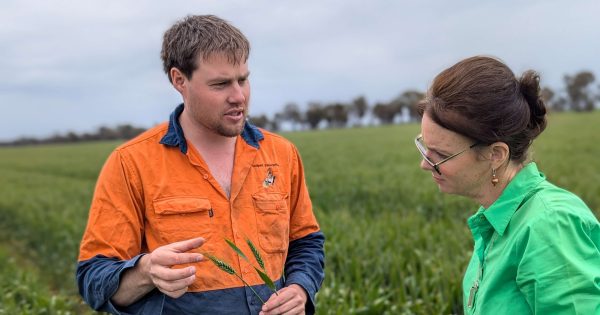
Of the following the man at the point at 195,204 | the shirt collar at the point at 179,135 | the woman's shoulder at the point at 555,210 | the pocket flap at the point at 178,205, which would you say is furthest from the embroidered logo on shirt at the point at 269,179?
the woman's shoulder at the point at 555,210

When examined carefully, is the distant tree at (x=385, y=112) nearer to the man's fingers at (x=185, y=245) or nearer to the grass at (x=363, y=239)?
the grass at (x=363, y=239)

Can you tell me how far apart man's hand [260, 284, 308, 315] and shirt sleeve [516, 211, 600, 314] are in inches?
33.7

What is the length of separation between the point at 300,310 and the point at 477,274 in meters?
0.68

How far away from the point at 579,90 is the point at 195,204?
78.3 meters

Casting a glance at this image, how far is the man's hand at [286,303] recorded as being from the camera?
203 cm

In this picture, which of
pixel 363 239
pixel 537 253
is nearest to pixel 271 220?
pixel 537 253

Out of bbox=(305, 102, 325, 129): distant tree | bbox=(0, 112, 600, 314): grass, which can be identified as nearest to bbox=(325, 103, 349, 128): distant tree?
bbox=(305, 102, 325, 129): distant tree

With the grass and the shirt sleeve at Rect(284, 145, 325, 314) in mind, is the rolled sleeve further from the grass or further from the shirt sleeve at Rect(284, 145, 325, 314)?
the grass

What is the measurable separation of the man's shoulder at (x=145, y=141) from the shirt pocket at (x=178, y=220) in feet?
0.79

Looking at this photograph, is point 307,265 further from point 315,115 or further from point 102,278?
point 315,115

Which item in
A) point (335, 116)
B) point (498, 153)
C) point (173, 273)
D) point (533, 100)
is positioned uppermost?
point (533, 100)

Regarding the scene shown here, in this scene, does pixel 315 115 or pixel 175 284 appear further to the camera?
pixel 315 115

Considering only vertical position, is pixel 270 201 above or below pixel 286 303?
above

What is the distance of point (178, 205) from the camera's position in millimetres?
2104
